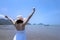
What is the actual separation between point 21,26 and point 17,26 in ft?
0.31

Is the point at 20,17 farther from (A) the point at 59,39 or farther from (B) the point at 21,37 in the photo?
(A) the point at 59,39

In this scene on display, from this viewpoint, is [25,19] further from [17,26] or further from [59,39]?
[59,39]

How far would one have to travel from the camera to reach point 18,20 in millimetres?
4703

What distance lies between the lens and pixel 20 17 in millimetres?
4664

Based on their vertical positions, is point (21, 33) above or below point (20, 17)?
below

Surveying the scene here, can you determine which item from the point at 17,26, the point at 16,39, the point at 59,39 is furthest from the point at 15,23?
the point at 59,39

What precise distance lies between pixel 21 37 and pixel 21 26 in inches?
10.0

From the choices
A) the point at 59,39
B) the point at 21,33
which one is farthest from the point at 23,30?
the point at 59,39

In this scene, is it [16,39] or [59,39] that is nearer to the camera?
[16,39]

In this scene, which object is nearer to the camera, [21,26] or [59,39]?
A: [21,26]

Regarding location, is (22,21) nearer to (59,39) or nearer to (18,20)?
(18,20)

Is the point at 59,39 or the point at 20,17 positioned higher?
the point at 20,17

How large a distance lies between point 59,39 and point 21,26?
12935 mm

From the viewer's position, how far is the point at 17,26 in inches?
186
